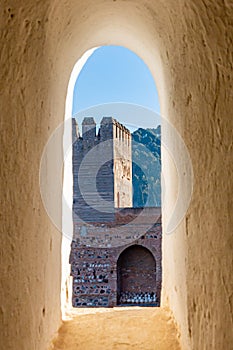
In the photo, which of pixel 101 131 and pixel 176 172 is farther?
pixel 101 131

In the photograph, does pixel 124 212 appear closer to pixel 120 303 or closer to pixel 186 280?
pixel 120 303

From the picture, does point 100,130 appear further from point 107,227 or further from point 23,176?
point 23,176

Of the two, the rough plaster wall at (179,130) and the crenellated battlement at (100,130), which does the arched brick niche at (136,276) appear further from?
the rough plaster wall at (179,130)

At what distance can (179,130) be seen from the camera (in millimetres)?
2693

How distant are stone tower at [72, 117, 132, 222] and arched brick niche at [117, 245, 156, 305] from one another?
136 centimetres

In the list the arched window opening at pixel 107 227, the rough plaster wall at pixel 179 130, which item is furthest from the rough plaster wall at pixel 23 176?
the arched window opening at pixel 107 227

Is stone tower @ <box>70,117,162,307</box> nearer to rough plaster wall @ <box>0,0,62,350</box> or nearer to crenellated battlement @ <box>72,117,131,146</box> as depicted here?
crenellated battlement @ <box>72,117,131,146</box>

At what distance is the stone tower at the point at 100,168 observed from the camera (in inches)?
592

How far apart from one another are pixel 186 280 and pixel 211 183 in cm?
83

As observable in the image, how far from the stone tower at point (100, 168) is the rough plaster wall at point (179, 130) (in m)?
11.5

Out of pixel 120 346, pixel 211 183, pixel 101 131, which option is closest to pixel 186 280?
pixel 120 346

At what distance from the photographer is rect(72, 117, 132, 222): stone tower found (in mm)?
Result: 15039

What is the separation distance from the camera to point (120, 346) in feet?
9.08

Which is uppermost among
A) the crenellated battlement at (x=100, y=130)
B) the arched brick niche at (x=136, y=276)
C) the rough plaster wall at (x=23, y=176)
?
the crenellated battlement at (x=100, y=130)
